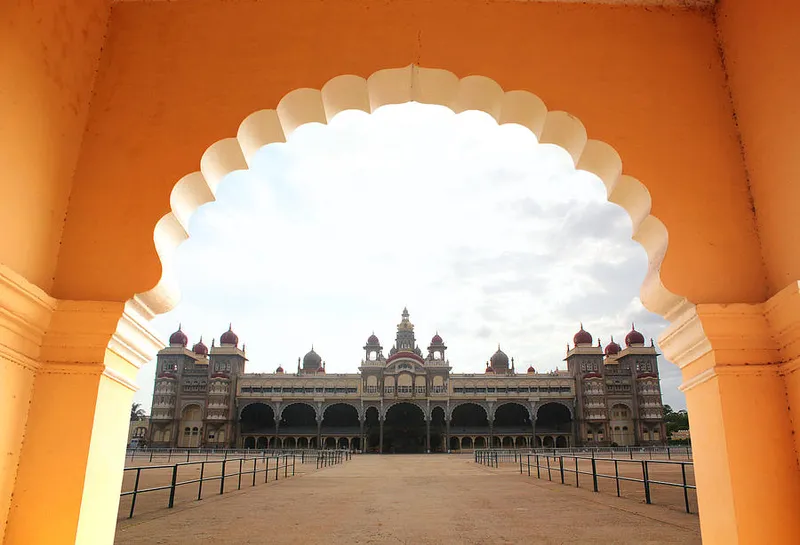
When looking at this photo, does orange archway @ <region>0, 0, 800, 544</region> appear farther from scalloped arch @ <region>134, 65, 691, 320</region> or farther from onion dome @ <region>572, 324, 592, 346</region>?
onion dome @ <region>572, 324, 592, 346</region>

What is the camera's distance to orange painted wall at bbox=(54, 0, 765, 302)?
128 inches

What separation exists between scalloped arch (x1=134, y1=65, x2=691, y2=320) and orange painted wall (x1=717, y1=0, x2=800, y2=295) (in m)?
0.54

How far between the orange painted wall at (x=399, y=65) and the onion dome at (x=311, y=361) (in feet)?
185

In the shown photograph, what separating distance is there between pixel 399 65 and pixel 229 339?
53397mm

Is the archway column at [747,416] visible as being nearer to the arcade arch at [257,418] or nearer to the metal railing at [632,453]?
the metal railing at [632,453]

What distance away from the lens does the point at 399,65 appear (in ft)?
11.6

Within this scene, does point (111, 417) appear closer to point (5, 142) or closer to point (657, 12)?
point (5, 142)

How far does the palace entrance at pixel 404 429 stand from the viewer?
50.6 m

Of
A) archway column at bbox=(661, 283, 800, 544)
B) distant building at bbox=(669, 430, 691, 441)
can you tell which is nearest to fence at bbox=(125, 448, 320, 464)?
archway column at bbox=(661, 283, 800, 544)

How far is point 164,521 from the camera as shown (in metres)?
7.36

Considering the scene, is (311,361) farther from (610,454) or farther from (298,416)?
(610,454)

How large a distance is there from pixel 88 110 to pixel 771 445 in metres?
4.22

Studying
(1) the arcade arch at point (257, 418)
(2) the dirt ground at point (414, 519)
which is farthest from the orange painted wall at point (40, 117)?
(1) the arcade arch at point (257, 418)

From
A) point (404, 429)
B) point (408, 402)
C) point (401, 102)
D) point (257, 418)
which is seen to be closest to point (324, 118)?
point (401, 102)
